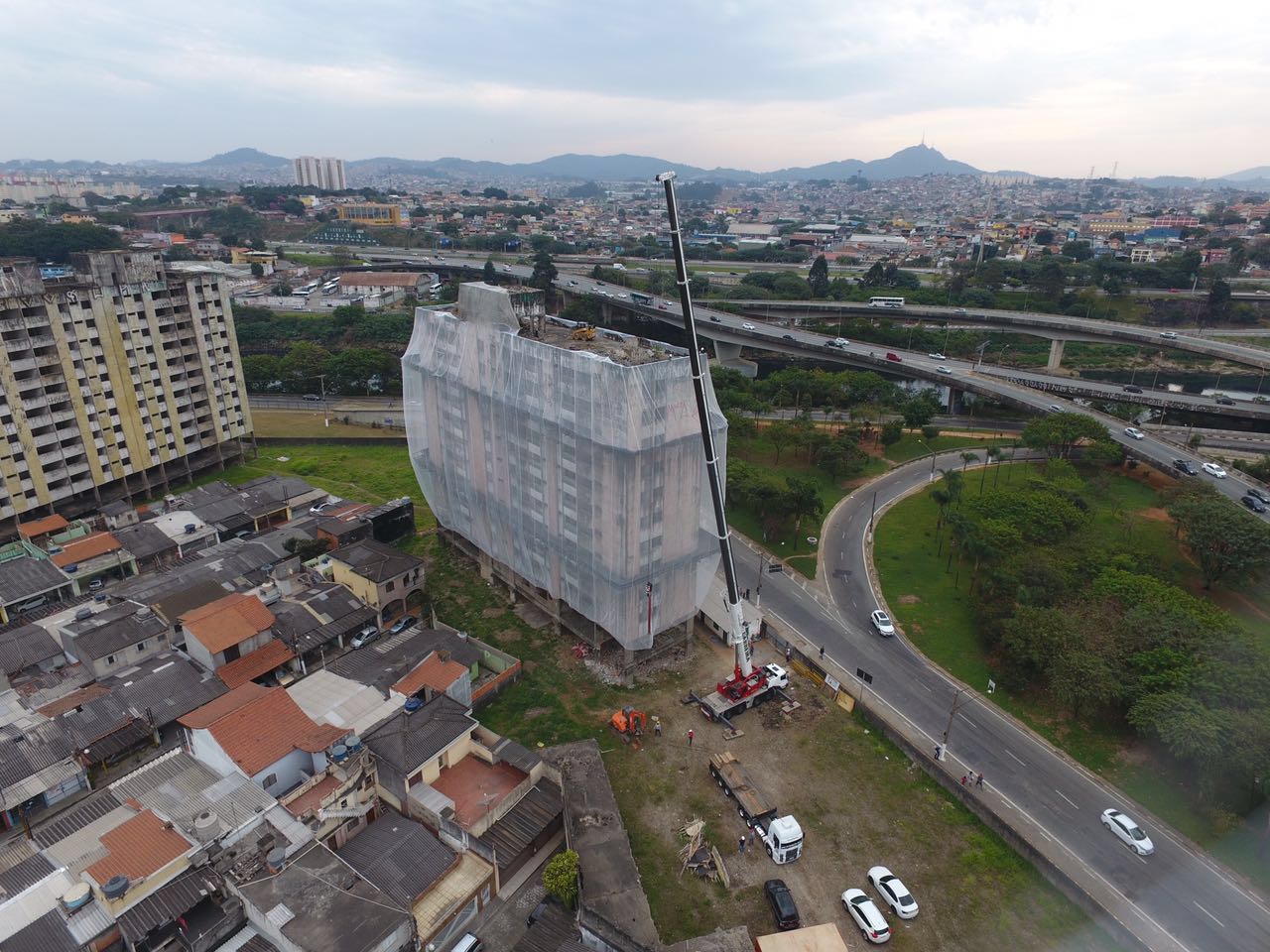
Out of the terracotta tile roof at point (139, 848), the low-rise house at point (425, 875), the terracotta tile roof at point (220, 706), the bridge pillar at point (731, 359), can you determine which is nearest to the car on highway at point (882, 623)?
the low-rise house at point (425, 875)

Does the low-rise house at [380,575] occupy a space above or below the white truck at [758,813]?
above

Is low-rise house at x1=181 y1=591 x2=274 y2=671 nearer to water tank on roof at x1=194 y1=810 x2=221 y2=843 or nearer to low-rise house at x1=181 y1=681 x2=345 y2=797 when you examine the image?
low-rise house at x1=181 y1=681 x2=345 y2=797

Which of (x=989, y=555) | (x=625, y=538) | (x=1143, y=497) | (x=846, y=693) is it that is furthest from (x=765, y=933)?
(x=1143, y=497)

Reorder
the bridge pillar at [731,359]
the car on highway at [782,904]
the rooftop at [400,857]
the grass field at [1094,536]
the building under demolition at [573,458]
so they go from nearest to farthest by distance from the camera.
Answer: the rooftop at [400,857], the car on highway at [782,904], the grass field at [1094,536], the building under demolition at [573,458], the bridge pillar at [731,359]

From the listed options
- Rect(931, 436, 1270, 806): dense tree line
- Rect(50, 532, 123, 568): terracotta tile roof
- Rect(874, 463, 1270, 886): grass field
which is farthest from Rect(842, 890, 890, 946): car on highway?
Rect(50, 532, 123, 568): terracotta tile roof

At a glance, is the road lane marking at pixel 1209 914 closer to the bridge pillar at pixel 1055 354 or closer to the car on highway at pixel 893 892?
the car on highway at pixel 893 892

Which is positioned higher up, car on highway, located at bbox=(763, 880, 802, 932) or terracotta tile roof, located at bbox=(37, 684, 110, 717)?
terracotta tile roof, located at bbox=(37, 684, 110, 717)
